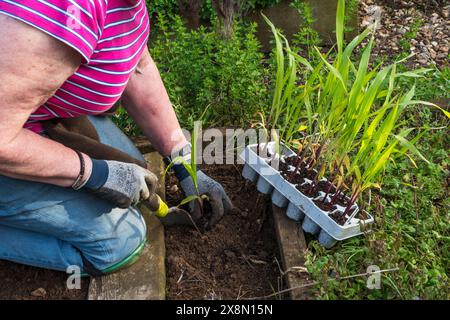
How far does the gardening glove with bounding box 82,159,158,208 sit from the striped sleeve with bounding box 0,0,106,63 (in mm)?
454

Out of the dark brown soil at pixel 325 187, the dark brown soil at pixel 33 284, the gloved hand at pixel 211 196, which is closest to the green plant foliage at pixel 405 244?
the dark brown soil at pixel 325 187

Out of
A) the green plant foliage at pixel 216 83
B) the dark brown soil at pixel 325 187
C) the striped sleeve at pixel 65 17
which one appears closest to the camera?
the striped sleeve at pixel 65 17

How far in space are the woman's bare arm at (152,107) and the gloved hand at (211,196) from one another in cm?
16

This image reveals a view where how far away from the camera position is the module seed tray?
76.7 inches

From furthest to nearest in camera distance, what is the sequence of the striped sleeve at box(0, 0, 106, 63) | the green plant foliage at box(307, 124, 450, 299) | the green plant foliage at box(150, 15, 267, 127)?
the green plant foliage at box(150, 15, 267, 127) < the green plant foliage at box(307, 124, 450, 299) < the striped sleeve at box(0, 0, 106, 63)

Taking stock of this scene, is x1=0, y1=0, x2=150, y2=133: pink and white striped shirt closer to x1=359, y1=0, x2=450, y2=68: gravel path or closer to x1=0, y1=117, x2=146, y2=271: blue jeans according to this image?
x1=0, y1=117, x2=146, y2=271: blue jeans

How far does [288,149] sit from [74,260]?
0.92 meters

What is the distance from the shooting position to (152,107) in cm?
218

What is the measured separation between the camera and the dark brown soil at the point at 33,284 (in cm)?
195

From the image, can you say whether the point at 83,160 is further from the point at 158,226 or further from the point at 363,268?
the point at 363,268

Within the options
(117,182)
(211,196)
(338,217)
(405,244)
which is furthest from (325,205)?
(117,182)

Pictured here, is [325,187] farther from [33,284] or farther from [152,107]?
[33,284]

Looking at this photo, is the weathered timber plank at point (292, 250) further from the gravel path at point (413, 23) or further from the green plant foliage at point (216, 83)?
the gravel path at point (413, 23)

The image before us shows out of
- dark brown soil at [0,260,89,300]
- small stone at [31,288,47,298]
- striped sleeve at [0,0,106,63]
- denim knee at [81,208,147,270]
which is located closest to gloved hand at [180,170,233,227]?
denim knee at [81,208,147,270]
